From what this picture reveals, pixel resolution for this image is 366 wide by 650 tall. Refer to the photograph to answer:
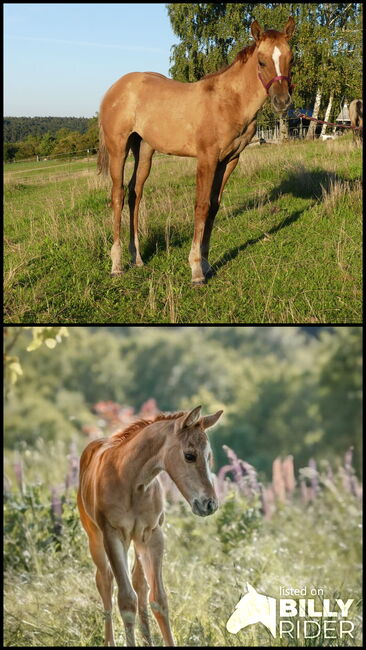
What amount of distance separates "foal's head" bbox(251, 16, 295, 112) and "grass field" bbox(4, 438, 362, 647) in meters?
3.15

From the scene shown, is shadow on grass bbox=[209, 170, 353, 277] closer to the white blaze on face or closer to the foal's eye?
the white blaze on face

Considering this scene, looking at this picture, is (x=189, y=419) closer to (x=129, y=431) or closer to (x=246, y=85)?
(x=129, y=431)

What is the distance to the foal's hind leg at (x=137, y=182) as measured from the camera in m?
5.95

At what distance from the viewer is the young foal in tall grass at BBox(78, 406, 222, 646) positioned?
267 centimetres

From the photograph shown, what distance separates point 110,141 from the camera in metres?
5.66

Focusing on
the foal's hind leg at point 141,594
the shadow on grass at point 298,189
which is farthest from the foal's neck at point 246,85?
the foal's hind leg at point 141,594

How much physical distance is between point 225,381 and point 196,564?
9.21 ft

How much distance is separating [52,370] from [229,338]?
2487 millimetres

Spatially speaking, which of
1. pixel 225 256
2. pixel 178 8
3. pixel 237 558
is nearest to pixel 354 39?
pixel 178 8

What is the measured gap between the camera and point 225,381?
276 inches

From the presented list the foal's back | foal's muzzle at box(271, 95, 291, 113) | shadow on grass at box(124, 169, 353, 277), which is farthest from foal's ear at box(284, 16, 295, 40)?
shadow on grass at box(124, 169, 353, 277)

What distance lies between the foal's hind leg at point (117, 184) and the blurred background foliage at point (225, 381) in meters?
1.78

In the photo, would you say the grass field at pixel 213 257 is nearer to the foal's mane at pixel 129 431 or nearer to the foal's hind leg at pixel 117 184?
the foal's hind leg at pixel 117 184

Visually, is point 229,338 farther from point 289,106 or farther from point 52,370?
point 289,106
